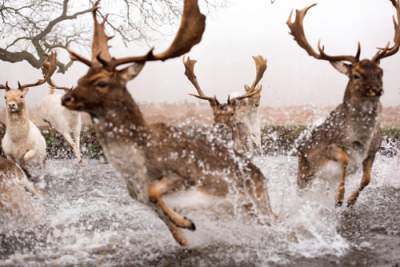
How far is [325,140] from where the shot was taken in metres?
6.80

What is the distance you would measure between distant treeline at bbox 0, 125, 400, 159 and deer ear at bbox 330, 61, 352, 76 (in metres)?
7.58

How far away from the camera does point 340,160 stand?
6445 millimetres

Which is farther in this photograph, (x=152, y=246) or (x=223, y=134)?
(x=223, y=134)

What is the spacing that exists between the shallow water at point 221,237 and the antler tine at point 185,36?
49.4 inches

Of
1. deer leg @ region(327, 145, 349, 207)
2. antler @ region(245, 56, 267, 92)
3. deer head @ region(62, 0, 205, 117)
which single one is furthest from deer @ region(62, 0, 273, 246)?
antler @ region(245, 56, 267, 92)

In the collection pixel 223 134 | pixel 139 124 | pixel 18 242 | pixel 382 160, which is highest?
pixel 139 124

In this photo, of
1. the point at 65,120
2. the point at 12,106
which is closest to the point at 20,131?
the point at 12,106

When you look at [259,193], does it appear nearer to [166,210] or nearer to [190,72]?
[166,210]

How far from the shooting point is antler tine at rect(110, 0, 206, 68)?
15.8 ft

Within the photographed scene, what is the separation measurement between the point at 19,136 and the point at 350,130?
5.37m

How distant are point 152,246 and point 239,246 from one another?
757mm

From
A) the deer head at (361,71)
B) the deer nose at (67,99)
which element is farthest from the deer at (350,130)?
the deer nose at (67,99)

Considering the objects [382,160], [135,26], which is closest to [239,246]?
[382,160]

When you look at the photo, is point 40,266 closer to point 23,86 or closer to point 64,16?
point 23,86
